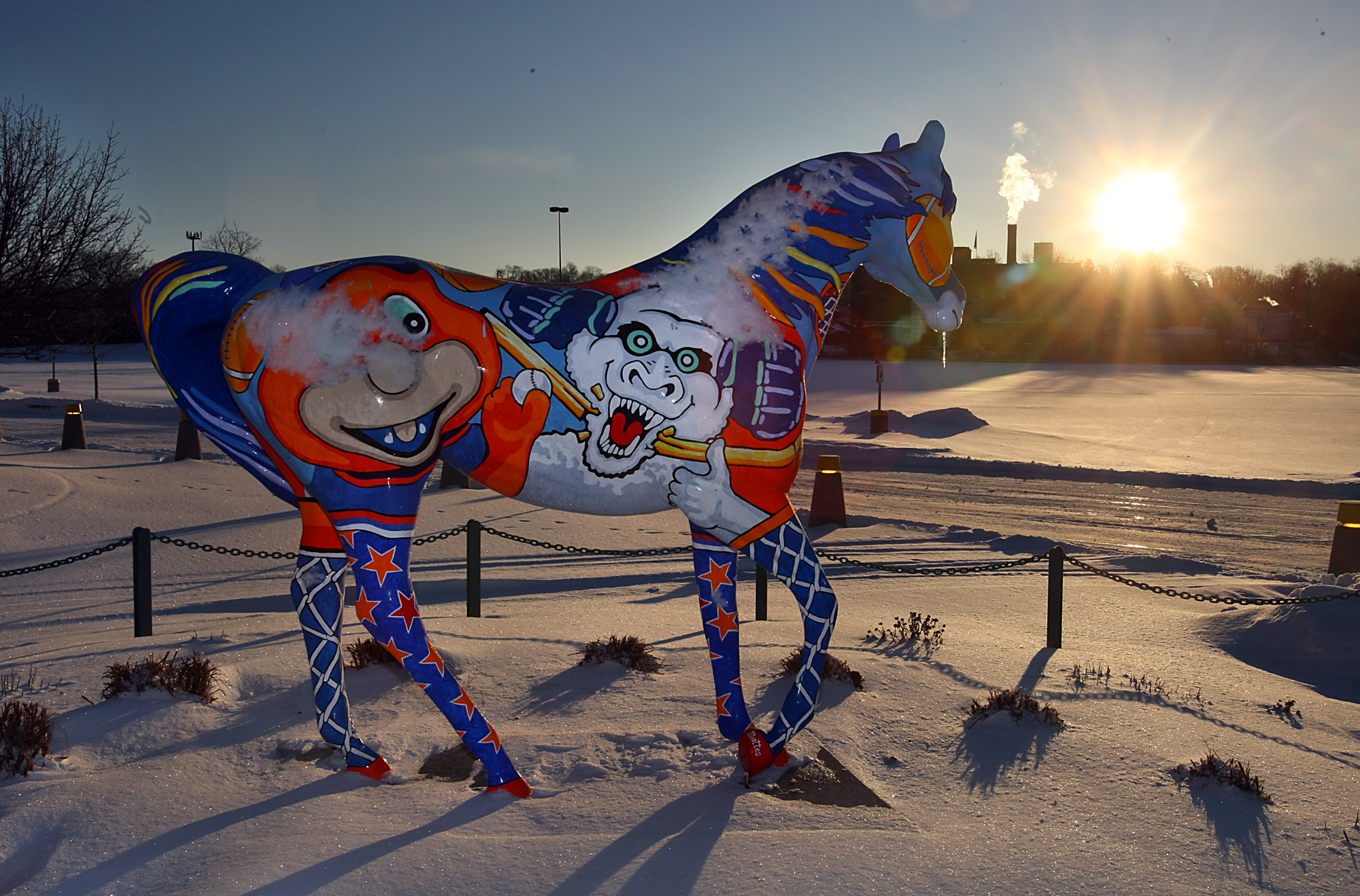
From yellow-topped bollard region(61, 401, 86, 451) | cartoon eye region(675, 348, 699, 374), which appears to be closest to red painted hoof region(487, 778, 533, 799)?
cartoon eye region(675, 348, 699, 374)

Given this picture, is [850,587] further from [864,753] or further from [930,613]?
[864,753]

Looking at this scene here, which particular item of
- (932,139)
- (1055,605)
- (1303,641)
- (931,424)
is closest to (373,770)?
(932,139)

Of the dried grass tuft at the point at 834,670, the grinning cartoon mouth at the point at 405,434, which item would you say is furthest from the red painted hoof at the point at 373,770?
the dried grass tuft at the point at 834,670

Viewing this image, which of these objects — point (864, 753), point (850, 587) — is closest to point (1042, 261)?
point (850, 587)

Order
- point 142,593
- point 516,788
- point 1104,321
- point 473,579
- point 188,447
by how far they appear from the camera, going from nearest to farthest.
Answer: point 516,788 < point 142,593 < point 473,579 < point 188,447 < point 1104,321

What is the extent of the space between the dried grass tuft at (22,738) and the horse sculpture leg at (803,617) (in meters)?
2.87

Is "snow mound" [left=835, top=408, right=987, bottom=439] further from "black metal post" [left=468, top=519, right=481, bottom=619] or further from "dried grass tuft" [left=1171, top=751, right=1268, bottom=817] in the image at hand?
"dried grass tuft" [left=1171, top=751, right=1268, bottom=817]

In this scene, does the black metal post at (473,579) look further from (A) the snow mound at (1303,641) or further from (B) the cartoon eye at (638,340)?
(A) the snow mound at (1303,641)

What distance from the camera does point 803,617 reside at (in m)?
3.62

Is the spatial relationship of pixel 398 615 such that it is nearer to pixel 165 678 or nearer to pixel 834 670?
pixel 165 678

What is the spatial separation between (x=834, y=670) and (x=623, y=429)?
93.0 inches

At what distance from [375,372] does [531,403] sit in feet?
1.86

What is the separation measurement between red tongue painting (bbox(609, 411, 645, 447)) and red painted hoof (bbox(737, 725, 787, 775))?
1335 mm

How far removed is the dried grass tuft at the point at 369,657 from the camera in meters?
5.04
